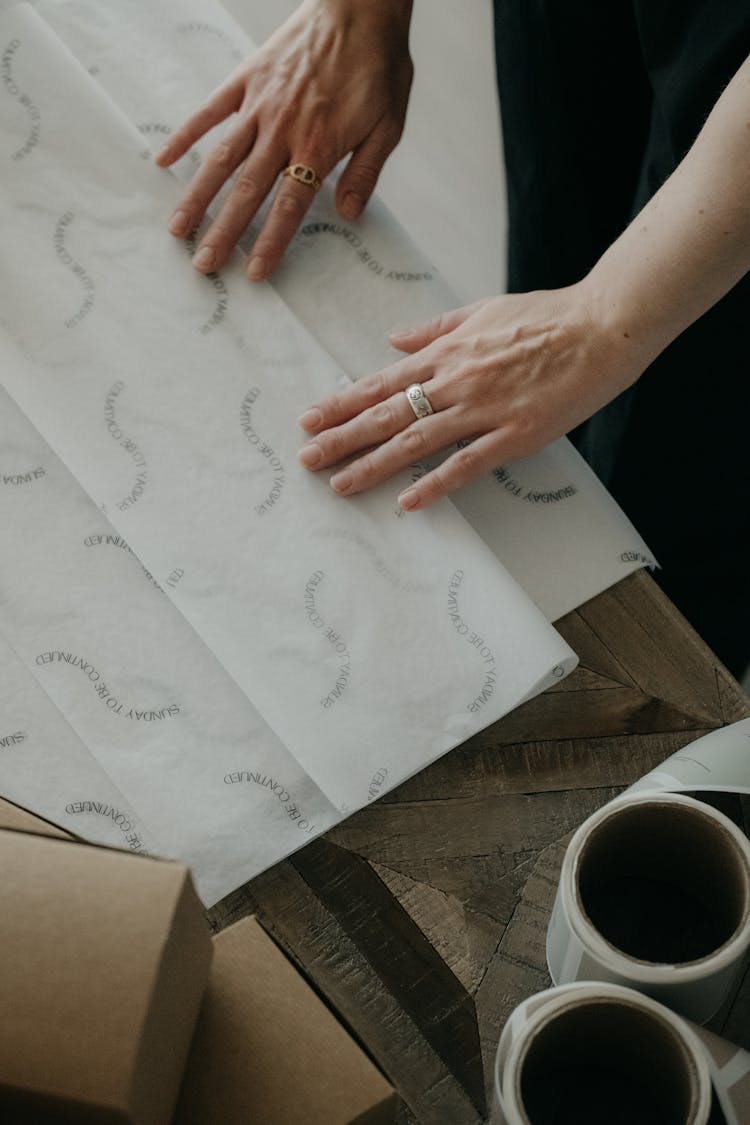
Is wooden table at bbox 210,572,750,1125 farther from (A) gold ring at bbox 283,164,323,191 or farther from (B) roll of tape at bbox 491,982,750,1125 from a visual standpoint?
(A) gold ring at bbox 283,164,323,191

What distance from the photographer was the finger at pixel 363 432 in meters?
0.77

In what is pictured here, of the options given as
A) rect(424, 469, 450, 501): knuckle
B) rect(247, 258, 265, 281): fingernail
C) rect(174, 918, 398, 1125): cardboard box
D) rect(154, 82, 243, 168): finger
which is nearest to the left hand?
rect(424, 469, 450, 501): knuckle

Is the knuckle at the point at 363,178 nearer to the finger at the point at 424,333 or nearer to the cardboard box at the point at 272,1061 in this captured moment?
the finger at the point at 424,333

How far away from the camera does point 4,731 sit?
0.70 meters

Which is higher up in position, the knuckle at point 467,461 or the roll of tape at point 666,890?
the knuckle at point 467,461

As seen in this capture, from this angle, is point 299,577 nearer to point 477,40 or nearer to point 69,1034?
point 69,1034

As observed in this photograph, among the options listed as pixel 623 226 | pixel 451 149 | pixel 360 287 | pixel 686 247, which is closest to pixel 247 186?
Answer: pixel 360 287

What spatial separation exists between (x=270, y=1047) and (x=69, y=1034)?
4.9 inches

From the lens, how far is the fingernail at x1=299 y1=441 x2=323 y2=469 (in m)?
0.77

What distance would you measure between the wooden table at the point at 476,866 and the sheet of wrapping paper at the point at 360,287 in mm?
47

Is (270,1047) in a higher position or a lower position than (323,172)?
lower

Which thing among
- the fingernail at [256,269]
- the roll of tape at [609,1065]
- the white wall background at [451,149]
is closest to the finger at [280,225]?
the fingernail at [256,269]

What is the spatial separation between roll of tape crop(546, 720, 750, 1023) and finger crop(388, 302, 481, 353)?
375 mm

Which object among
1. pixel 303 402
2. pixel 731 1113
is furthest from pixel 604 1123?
pixel 303 402
